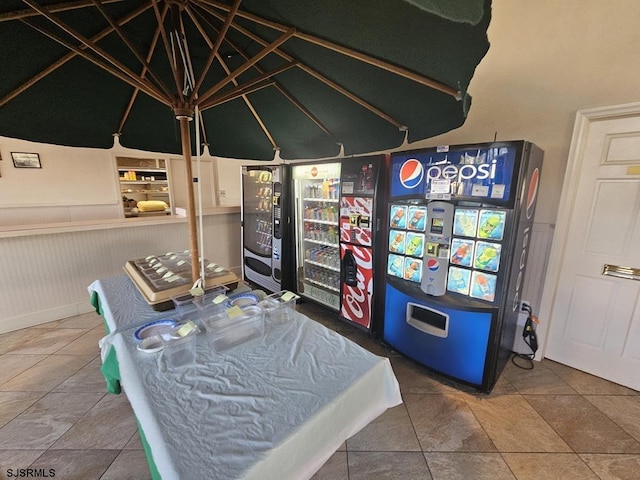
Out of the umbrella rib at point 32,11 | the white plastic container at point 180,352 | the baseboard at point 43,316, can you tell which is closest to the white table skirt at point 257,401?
the white plastic container at point 180,352

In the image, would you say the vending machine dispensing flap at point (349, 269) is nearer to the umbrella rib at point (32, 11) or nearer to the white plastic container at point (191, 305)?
the white plastic container at point (191, 305)

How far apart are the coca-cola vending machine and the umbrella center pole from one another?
142 cm

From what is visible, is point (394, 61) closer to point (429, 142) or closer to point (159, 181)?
point (429, 142)

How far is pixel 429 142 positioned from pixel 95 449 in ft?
11.4

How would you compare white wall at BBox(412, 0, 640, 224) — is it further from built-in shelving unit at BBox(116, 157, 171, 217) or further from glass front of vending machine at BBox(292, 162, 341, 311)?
built-in shelving unit at BBox(116, 157, 171, 217)

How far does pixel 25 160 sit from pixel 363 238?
560cm

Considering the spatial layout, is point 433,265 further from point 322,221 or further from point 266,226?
point 266,226

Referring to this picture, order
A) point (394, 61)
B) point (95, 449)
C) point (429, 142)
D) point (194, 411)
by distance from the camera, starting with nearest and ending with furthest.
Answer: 1. point (194, 411)
2. point (394, 61)
3. point (95, 449)
4. point (429, 142)

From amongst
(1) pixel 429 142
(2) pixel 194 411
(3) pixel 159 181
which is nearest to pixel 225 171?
(3) pixel 159 181

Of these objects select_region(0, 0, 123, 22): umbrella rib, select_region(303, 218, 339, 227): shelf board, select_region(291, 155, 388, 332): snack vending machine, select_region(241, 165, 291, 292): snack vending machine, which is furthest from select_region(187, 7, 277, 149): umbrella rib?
select_region(303, 218, 339, 227): shelf board

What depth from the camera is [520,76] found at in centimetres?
219

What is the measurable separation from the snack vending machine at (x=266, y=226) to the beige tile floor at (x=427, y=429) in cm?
172

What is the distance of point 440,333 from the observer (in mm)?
2078

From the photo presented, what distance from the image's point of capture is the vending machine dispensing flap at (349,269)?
8.63ft
